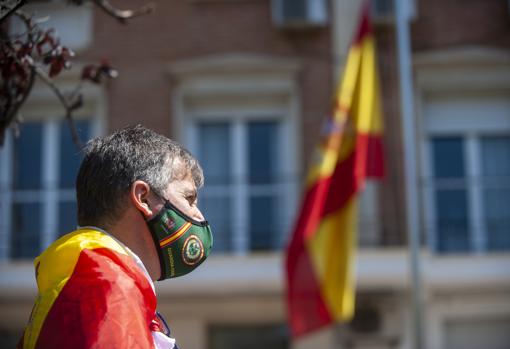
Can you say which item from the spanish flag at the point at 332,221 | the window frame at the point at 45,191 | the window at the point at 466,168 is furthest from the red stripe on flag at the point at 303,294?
the window frame at the point at 45,191

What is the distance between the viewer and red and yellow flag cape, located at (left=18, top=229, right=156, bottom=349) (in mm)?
1928

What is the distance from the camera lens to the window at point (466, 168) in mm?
12656

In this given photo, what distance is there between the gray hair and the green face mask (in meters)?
0.07

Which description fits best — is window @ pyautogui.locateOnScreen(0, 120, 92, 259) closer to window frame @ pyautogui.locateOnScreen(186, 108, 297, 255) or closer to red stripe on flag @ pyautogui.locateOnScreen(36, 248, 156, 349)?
window frame @ pyautogui.locateOnScreen(186, 108, 297, 255)

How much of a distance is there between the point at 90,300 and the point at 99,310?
0.03m

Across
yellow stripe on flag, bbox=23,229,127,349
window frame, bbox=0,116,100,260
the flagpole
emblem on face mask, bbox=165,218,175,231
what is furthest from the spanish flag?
yellow stripe on flag, bbox=23,229,127,349

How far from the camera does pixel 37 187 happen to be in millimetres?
12914

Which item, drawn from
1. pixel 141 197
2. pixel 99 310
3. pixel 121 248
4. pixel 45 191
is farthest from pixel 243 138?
pixel 99 310

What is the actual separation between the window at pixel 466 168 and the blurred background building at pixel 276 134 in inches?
0.7

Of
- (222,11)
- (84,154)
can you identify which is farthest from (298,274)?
(84,154)

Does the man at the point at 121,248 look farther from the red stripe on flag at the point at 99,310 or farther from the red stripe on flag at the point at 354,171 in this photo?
the red stripe on flag at the point at 354,171

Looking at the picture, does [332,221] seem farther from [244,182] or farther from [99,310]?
[99,310]

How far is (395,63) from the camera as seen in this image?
41.4 ft

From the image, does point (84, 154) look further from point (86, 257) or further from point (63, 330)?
point (63, 330)
